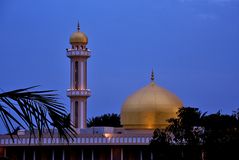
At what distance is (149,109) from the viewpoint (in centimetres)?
4734

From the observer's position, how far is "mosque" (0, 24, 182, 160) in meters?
47.1

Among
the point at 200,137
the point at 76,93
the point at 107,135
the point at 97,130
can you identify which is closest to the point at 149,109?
the point at 107,135

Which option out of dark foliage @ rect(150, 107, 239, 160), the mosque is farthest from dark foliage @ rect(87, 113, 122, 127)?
dark foliage @ rect(150, 107, 239, 160)

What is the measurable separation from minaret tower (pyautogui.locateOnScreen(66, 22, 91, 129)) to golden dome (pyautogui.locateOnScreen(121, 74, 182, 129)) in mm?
2719

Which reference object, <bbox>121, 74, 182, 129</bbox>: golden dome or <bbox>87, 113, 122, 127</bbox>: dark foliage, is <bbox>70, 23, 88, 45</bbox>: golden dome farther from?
<bbox>87, 113, 122, 127</bbox>: dark foliage

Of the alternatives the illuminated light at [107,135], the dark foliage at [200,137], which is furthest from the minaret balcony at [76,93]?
the dark foliage at [200,137]

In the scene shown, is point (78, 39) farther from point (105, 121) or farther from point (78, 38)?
point (105, 121)

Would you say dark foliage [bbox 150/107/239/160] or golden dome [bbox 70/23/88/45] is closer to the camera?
dark foliage [bbox 150/107/239/160]

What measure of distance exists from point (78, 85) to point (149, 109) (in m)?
5.13

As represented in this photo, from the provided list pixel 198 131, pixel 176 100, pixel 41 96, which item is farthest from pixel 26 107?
pixel 176 100

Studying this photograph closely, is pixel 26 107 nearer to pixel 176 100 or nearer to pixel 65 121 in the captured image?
pixel 65 121

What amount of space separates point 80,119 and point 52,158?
329 cm

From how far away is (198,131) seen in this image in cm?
2861

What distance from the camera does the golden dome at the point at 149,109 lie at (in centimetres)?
4738
